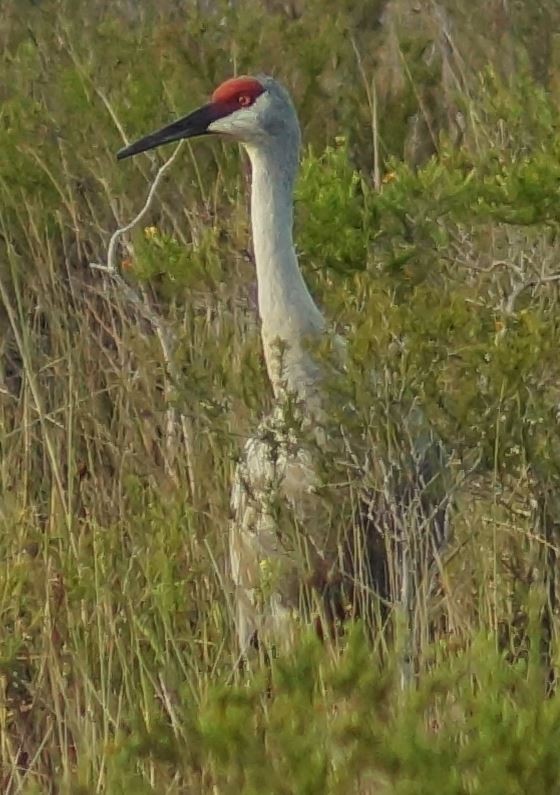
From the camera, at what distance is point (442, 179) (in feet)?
10.8

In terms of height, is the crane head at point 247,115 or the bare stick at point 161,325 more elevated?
the crane head at point 247,115

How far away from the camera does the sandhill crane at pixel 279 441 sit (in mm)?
3096

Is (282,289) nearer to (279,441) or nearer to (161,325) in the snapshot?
(161,325)

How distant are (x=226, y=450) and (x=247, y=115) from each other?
0.74 m

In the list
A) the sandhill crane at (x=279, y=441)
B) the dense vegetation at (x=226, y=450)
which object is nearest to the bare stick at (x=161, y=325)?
the dense vegetation at (x=226, y=450)

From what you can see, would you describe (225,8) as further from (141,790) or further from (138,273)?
(141,790)

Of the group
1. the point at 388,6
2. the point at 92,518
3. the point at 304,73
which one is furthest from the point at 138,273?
the point at 388,6

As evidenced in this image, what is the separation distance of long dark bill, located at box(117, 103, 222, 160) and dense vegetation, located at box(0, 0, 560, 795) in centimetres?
25

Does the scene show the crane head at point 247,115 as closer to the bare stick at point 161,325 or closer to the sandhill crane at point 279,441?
the sandhill crane at point 279,441

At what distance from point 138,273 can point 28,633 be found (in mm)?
757

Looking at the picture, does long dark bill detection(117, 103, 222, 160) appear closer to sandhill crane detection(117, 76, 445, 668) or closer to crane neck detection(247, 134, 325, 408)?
sandhill crane detection(117, 76, 445, 668)

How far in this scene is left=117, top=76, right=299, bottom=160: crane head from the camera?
3688mm

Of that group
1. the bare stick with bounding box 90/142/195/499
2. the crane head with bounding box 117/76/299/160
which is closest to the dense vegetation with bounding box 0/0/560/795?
the bare stick with bounding box 90/142/195/499

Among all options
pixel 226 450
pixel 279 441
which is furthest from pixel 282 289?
pixel 279 441
